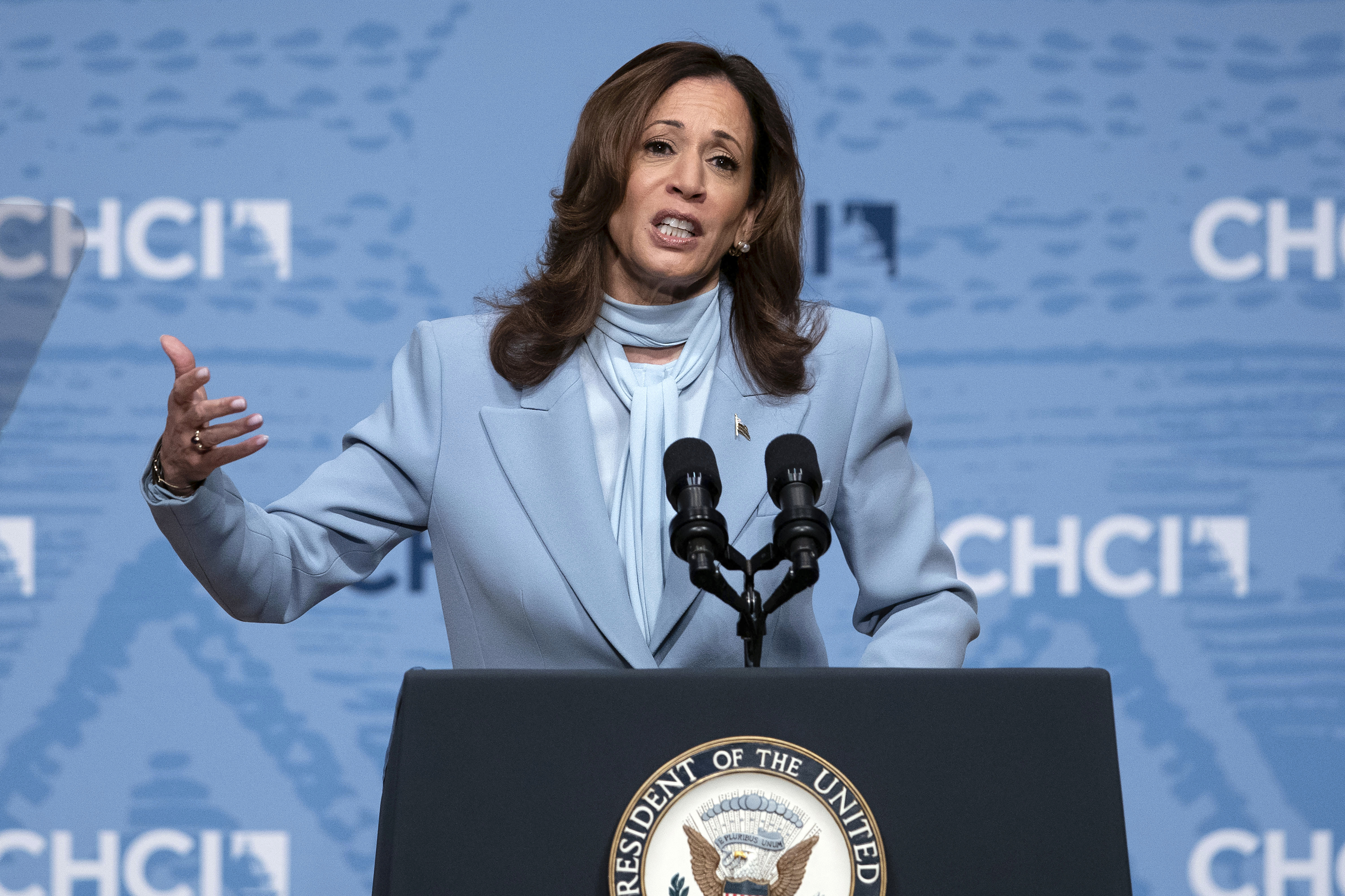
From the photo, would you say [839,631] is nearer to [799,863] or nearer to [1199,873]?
[1199,873]

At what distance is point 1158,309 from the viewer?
2748mm

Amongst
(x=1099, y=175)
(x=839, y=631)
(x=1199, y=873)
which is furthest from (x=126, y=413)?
(x=1199, y=873)

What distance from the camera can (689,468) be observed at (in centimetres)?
108

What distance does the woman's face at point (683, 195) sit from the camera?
5.22 ft

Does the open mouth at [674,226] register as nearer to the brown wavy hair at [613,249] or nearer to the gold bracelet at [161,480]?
the brown wavy hair at [613,249]

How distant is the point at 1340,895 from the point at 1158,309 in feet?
4.13

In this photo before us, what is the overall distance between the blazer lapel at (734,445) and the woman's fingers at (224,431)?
45 cm

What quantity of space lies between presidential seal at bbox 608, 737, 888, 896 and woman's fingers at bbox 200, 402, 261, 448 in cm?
54

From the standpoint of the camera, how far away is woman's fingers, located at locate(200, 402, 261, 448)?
1.21 metres

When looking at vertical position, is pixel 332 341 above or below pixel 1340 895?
above

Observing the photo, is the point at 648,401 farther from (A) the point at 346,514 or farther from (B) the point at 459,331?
(A) the point at 346,514

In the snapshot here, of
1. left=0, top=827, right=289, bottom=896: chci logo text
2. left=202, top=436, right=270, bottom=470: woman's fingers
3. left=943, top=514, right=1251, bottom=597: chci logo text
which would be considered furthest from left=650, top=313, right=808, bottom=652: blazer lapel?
left=0, top=827, right=289, bottom=896: chci logo text

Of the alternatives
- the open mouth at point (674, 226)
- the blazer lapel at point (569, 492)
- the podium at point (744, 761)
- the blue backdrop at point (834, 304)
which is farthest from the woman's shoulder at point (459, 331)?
the blue backdrop at point (834, 304)

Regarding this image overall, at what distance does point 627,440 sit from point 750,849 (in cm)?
70
